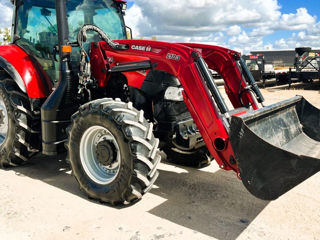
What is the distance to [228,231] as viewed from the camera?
310 cm

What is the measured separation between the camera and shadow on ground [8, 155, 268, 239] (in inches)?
128

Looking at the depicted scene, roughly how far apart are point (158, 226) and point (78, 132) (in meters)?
1.34

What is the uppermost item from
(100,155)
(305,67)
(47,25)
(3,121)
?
(47,25)

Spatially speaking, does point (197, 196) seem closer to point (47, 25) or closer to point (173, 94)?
point (173, 94)

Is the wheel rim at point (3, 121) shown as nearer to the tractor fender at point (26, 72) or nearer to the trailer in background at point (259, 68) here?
the tractor fender at point (26, 72)

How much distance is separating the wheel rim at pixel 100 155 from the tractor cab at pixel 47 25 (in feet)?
3.68

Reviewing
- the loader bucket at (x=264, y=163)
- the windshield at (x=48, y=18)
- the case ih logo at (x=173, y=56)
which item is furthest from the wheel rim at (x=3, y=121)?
the loader bucket at (x=264, y=163)

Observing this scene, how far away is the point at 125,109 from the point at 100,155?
64cm

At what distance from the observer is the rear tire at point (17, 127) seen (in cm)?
435

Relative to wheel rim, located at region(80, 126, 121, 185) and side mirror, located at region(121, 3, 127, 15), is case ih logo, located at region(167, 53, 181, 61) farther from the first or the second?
side mirror, located at region(121, 3, 127, 15)

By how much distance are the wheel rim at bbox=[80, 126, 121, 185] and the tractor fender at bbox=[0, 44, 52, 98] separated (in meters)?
1.14

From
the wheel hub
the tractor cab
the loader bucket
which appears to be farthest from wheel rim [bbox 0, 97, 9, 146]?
the loader bucket

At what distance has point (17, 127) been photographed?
434cm

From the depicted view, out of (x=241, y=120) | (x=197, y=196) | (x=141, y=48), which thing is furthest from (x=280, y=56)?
(x=241, y=120)
